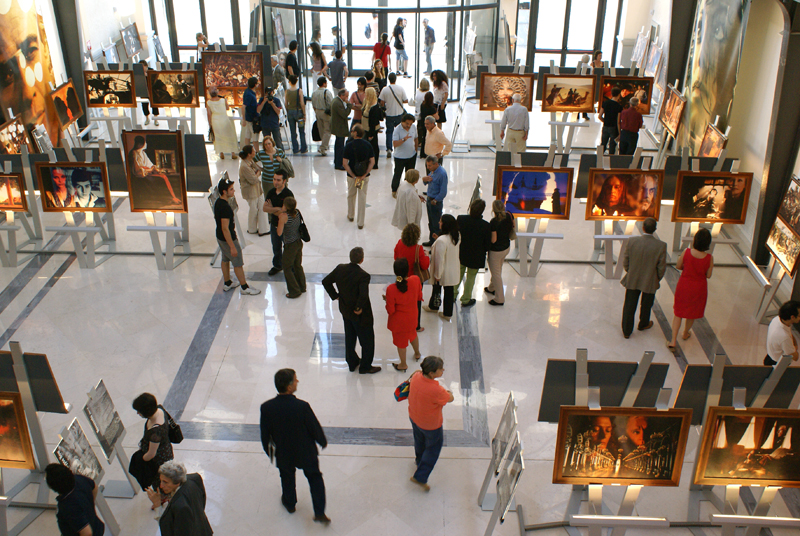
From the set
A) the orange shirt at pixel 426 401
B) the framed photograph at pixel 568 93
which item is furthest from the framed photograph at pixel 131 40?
the orange shirt at pixel 426 401

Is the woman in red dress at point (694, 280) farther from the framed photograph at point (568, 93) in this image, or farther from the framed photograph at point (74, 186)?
the framed photograph at point (74, 186)

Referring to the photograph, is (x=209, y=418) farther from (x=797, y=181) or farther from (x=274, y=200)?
(x=797, y=181)

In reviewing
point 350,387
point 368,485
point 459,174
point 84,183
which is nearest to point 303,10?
point 459,174

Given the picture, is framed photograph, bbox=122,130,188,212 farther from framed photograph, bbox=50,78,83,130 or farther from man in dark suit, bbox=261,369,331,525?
man in dark suit, bbox=261,369,331,525

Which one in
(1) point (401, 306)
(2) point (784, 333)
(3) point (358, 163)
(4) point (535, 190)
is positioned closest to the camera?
(2) point (784, 333)

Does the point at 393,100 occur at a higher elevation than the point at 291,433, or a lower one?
higher

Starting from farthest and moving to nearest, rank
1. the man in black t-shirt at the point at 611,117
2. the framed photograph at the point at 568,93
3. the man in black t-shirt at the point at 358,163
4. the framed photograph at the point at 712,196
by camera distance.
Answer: the framed photograph at the point at 568,93
the man in black t-shirt at the point at 611,117
the man in black t-shirt at the point at 358,163
the framed photograph at the point at 712,196

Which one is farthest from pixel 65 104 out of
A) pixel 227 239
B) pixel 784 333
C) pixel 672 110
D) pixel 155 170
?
pixel 784 333

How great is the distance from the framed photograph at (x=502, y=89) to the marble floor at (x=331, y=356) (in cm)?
370

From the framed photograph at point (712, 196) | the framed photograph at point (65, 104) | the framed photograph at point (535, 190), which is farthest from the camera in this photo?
the framed photograph at point (65, 104)

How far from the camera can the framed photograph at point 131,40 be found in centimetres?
1780

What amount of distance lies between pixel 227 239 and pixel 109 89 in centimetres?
682

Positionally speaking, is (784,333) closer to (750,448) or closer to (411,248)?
(750,448)

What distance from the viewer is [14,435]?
484cm
